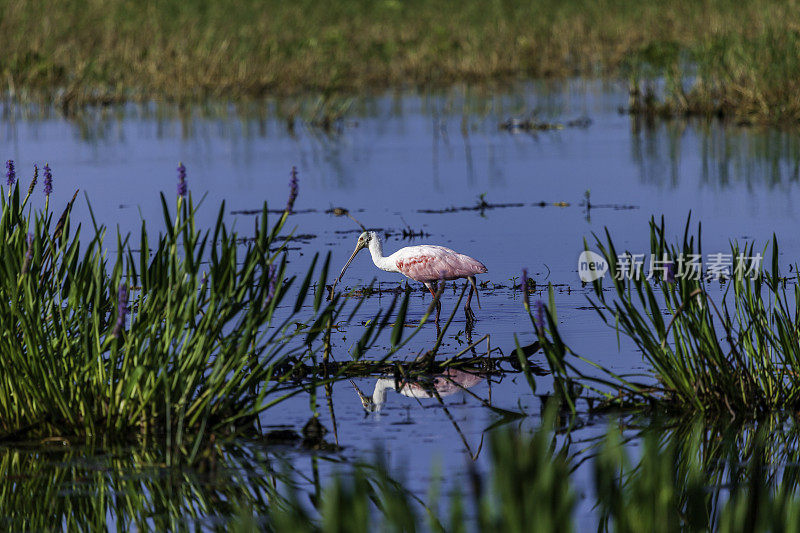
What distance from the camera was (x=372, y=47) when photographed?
29938 millimetres

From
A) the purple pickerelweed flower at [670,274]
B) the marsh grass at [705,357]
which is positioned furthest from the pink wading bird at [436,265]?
the purple pickerelweed flower at [670,274]

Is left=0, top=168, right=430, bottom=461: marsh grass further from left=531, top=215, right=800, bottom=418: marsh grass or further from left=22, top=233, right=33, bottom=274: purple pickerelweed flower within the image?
left=531, top=215, right=800, bottom=418: marsh grass

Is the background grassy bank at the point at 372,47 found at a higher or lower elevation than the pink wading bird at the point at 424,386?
higher

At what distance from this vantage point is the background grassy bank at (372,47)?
68.2 feet

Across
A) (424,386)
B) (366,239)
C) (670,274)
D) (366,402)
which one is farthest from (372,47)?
(670,274)

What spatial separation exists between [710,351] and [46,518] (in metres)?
2.86

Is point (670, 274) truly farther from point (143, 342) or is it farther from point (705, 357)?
point (143, 342)

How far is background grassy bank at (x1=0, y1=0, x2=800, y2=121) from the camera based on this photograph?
68.2 feet

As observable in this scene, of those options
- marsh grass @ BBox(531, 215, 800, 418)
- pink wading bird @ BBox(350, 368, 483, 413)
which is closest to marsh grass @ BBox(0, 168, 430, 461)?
pink wading bird @ BBox(350, 368, 483, 413)

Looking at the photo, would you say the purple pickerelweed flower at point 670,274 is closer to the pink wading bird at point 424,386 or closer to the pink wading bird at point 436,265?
the pink wading bird at point 424,386

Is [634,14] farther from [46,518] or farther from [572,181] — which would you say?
[46,518]

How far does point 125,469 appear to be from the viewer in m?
5.45

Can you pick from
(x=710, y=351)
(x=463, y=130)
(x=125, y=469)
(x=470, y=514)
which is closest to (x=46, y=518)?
(x=125, y=469)

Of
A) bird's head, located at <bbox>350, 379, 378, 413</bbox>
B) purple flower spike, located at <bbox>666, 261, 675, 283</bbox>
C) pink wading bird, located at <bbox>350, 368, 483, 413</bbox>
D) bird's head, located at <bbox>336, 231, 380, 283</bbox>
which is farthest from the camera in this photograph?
bird's head, located at <bbox>336, 231, 380, 283</bbox>
